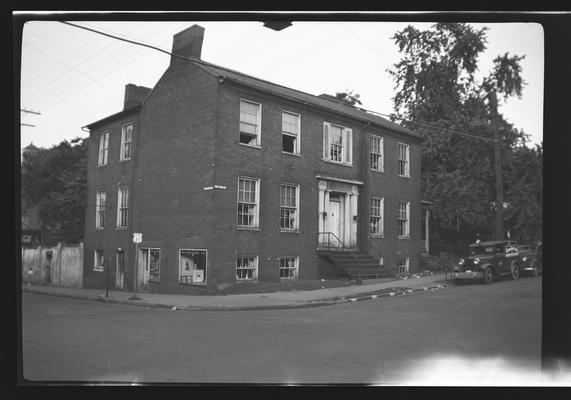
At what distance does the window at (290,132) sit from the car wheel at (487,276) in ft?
25.1

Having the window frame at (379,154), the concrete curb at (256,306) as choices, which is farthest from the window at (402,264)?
the window frame at (379,154)

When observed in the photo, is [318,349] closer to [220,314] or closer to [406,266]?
[220,314]

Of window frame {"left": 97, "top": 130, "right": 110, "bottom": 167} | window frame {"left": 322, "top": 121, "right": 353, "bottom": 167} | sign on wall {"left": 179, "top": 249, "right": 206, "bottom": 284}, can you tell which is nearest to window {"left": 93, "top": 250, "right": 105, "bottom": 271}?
window frame {"left": 97, "top": 130, "right": 110, "bottom": 167}

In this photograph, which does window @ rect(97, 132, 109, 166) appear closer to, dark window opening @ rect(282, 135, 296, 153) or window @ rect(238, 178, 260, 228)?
window @ rect(238, 178, 260, 228)

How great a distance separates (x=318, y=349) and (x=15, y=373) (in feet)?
15.2

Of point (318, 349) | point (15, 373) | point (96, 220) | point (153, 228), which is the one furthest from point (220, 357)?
point (96, 220)

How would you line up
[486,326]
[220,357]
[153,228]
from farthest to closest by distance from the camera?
[153,228] < [486,326] < [220,357]

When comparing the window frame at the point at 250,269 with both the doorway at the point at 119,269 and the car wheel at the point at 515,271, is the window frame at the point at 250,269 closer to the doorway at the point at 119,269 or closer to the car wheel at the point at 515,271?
the doorway at the point at 119,269

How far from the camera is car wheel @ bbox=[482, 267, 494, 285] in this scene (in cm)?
1659

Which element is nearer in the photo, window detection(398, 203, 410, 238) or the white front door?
window detection(398, 203, 410, 238)

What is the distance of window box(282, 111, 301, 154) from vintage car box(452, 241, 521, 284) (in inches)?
267

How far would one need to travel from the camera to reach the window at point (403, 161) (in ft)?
58.9

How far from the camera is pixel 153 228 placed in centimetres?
1546
